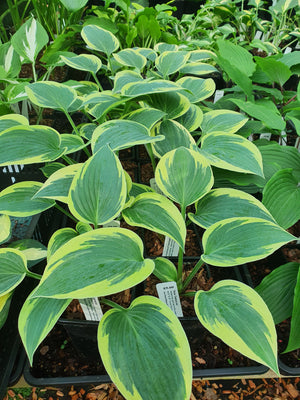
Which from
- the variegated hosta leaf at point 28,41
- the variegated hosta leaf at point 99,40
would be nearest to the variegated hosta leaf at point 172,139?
the variegated hosta leaf at point 99,40

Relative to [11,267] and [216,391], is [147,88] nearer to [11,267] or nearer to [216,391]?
[11,267]

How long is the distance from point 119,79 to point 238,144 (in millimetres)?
353

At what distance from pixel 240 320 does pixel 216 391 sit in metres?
0.32

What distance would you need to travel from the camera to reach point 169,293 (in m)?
0.57

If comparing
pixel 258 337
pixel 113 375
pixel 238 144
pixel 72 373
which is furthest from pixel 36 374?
pixel 238 144

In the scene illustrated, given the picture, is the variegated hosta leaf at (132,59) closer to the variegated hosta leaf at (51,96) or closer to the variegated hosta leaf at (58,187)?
the variegated hosta leaf at (51,96)

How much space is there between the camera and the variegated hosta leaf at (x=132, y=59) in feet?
3.19

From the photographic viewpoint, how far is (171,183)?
602 millimetres

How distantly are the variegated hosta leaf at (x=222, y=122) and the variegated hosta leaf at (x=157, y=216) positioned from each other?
30 cm

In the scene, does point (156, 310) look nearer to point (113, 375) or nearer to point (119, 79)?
point (113, 375)

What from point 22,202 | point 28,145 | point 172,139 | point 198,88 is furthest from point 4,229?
point 198,88

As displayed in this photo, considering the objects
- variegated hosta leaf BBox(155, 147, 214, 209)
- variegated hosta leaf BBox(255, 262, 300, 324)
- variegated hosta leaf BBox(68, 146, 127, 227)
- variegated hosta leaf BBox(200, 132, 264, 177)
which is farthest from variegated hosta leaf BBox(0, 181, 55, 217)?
variegated hosta leaf BBox(255, 262, 300, 324)

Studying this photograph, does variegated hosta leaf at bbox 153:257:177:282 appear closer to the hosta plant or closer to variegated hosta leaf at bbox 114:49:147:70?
the hosta plant

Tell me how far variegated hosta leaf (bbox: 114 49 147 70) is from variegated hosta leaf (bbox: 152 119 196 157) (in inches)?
13.4
